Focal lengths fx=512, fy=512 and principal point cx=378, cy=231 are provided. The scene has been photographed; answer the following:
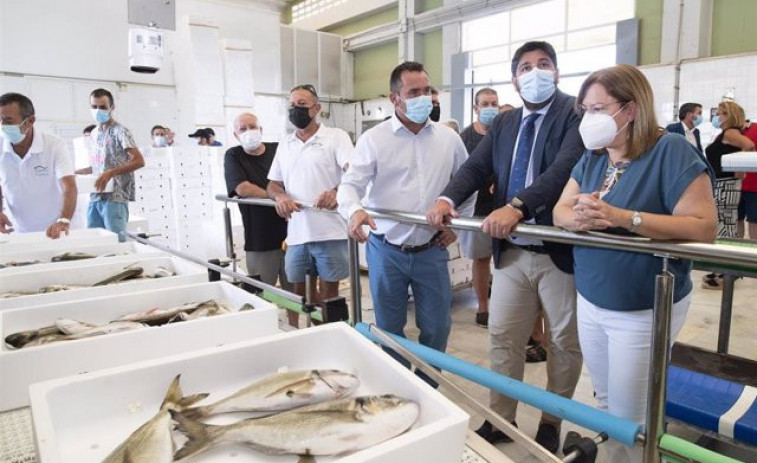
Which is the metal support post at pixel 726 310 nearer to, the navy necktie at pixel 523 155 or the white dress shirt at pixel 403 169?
the navy necktie at pixel 523 155

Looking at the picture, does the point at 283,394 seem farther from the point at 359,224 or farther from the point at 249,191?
the point at 249,191

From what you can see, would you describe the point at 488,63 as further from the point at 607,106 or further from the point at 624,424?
the point at 624,424

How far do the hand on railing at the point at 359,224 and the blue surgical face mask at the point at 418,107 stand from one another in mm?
520

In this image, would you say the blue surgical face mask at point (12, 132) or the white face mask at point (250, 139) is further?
the white face mask at point (250, 139)

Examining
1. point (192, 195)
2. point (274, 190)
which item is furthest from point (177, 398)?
point (192, 195)

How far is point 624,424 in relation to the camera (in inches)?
41.8

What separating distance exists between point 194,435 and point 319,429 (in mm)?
202

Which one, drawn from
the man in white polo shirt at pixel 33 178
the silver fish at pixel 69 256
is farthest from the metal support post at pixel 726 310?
the man in white polo shirt at pixel 33 178

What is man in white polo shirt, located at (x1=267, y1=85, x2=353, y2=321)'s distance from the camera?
2.82 m

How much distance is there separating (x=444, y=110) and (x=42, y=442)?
34.6 feet

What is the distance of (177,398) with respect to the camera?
90cm

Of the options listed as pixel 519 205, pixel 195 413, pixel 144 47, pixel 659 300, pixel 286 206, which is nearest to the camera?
pixel 195 413

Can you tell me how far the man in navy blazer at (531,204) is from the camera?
1.79 meters

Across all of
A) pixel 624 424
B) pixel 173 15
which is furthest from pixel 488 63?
pixel 624 424
